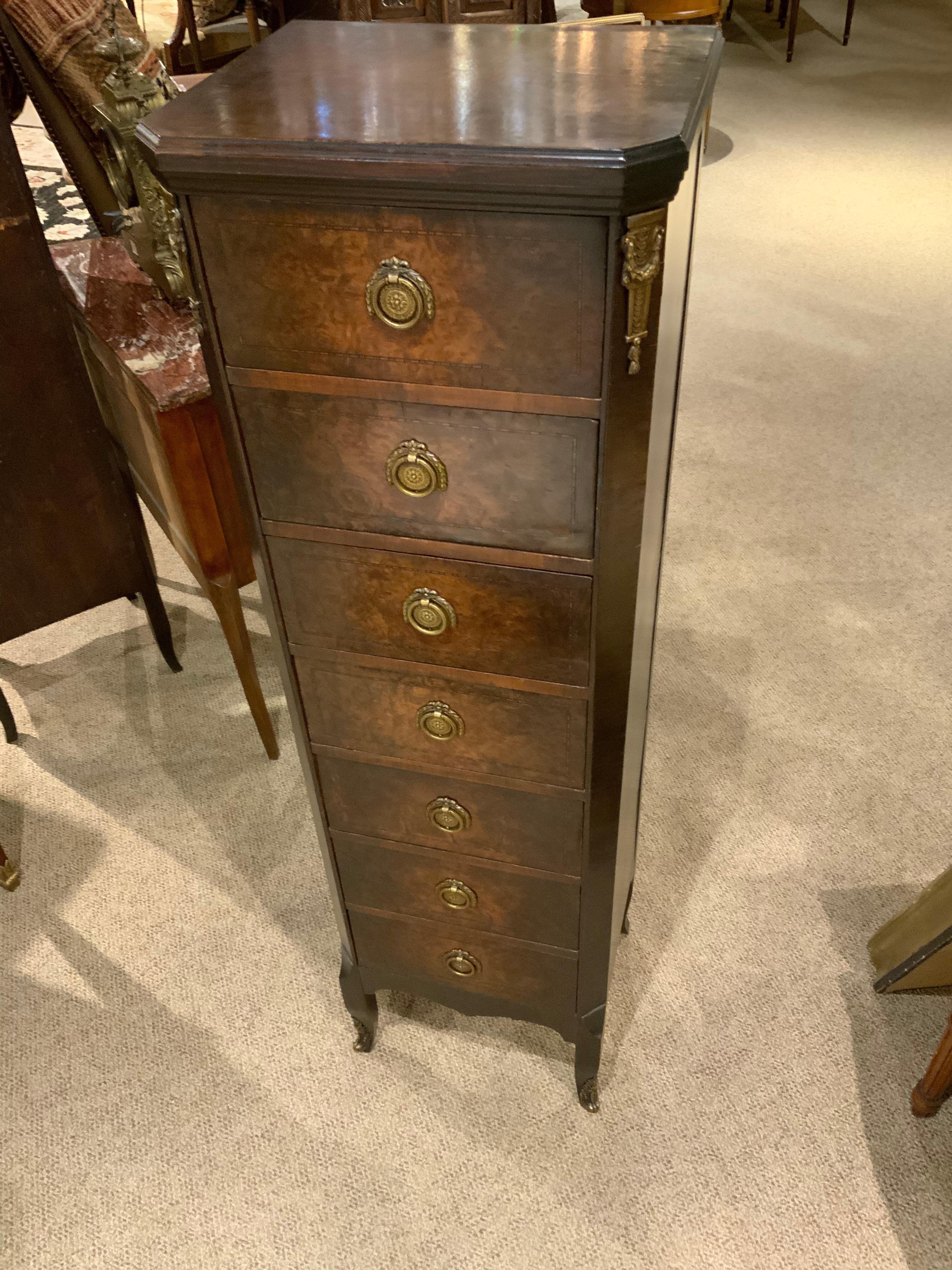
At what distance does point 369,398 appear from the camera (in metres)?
0.84

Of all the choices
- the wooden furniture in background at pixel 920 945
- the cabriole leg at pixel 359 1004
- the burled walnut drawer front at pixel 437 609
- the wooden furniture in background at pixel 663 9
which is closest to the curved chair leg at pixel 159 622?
the cabriole leg at pixel 359 1004

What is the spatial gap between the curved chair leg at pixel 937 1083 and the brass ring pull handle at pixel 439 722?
0.78 metres

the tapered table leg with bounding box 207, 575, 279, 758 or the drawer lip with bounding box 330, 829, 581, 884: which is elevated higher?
the drawer lip with bounding box 330, 829, 581, 884

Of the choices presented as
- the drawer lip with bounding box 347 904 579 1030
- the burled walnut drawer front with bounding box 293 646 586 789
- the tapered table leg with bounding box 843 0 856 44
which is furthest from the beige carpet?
the tapered table leg with bounding box 843 0 856 44

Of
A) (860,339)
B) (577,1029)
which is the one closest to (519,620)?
(577,1029)

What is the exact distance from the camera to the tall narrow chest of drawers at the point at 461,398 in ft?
2.35

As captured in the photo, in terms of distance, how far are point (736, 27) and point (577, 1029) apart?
608 cm

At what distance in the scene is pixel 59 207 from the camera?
326cm

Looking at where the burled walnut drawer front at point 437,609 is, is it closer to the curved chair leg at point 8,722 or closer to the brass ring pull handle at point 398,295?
the brass ring pull handle at point 398,295

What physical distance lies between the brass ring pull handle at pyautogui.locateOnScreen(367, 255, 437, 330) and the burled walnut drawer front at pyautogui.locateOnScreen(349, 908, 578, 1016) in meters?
0.80

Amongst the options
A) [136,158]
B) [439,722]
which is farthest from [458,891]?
[136,158]

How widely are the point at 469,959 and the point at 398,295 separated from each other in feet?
2.90

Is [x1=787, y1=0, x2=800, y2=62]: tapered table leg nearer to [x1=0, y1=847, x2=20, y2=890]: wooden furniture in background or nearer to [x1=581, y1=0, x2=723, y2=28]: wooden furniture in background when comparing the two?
[x1=581, y1=0, x2=723, y2=28]: wooden furniture in background

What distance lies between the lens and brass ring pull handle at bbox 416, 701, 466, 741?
3.44 ft
